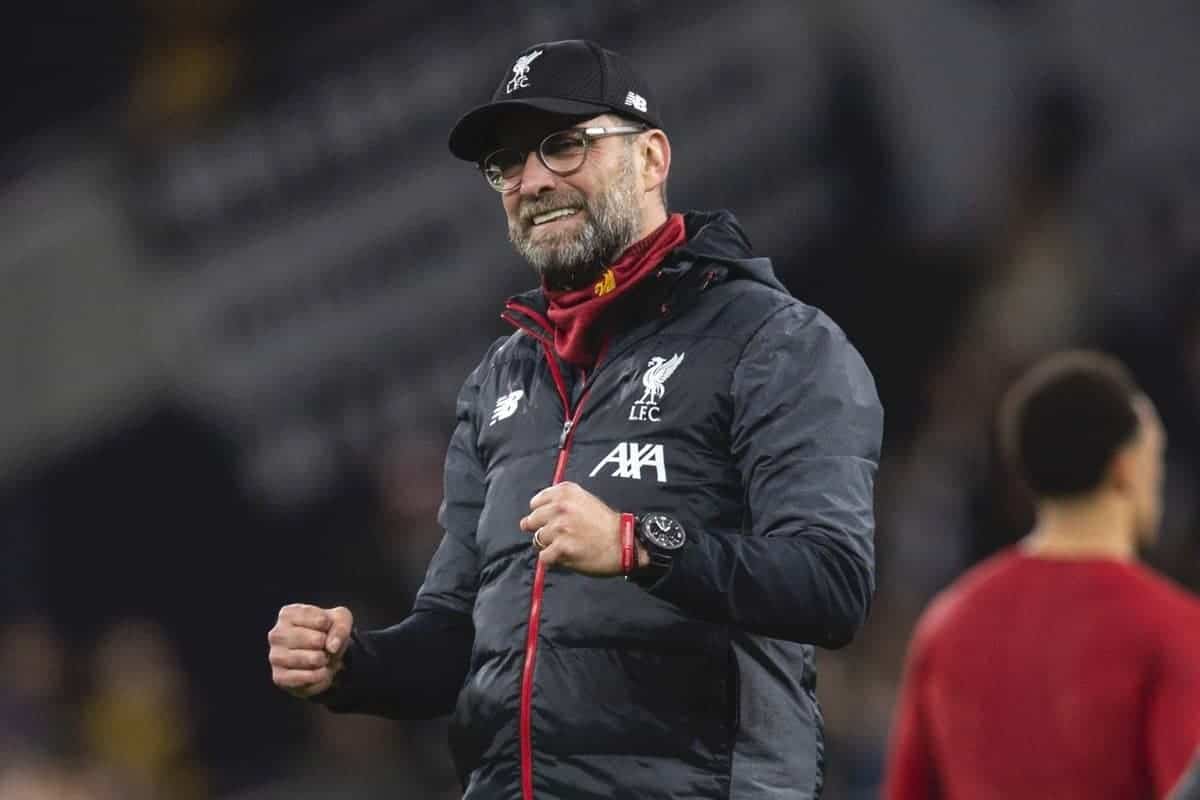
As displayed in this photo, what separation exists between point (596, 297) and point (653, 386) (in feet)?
0.67

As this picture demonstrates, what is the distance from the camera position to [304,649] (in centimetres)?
306

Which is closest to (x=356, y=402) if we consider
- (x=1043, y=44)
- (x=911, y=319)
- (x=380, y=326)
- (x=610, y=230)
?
(x=380, y=326)

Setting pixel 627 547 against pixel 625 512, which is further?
pixel 625 512

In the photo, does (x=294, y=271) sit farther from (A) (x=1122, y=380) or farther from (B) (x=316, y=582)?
(A) (x=1122, y=380)

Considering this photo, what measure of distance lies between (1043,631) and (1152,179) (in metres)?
5.79

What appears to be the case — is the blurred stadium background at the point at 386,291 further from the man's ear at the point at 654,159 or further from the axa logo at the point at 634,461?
the axa logo at the point at 634,461

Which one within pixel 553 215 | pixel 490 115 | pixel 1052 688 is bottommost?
pixel 1052 688

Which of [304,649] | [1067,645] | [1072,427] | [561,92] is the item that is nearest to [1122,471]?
[1072,427]

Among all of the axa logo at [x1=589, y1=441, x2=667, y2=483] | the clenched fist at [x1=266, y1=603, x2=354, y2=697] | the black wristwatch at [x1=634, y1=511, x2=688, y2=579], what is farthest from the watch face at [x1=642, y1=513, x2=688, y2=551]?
the clenched fist at [x1=266, y1=603, x2=354, y2=697]

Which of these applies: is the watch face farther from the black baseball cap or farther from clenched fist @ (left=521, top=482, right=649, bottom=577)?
the black baseball cap

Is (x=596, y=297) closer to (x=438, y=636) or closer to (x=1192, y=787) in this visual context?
(x=438, y=636)

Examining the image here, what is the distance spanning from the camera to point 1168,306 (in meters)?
7.93

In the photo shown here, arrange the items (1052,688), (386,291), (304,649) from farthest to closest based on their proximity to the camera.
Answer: (386,291) < (304,649) < (1052,688)

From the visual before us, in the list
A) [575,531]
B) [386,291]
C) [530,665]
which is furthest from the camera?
[386,291]
